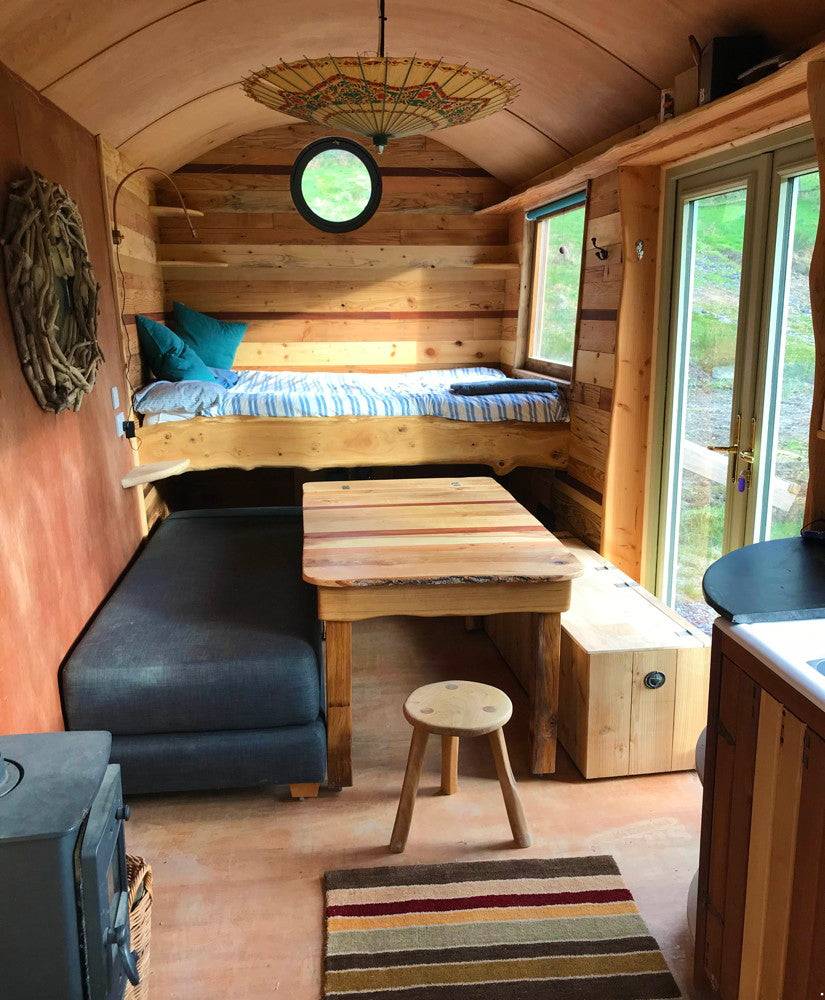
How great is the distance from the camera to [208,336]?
5215mm

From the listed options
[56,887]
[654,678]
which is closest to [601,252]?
[654,678]

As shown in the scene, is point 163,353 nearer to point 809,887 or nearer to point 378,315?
point 378,315

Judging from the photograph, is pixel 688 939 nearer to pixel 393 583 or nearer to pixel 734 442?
pixel 393 583

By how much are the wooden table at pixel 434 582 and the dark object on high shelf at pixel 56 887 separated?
3.67ft

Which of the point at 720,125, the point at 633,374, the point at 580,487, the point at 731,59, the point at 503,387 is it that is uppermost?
the point at 731,59

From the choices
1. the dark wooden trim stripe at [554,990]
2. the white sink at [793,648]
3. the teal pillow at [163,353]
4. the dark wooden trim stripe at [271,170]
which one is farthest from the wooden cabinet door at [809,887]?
the dark wooden trim stripe at [271,170]

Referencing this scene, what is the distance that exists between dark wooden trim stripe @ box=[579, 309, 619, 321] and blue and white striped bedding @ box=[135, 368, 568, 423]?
0.50 meters

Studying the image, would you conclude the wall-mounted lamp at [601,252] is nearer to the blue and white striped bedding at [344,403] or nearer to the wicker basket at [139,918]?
the blue and white striped bedding at [344,403]

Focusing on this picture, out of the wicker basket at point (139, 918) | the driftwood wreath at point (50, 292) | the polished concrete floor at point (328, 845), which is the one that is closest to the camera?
the wicker basket at point (139, 918)

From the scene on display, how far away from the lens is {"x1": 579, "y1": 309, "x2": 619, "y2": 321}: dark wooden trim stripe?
148 inches

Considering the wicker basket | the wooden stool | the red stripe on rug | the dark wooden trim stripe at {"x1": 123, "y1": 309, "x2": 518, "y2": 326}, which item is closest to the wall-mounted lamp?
the dark wooden trim stripe at {"x1": 123, "y1": 309, "x2": 518, "y2": 326}

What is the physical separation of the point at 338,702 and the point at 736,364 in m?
1.76

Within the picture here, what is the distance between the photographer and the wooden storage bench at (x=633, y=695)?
2.71 meters

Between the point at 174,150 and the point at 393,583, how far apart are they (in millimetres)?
3264
